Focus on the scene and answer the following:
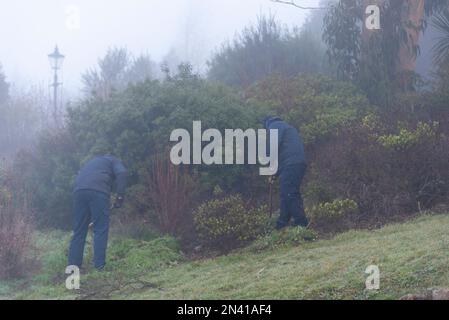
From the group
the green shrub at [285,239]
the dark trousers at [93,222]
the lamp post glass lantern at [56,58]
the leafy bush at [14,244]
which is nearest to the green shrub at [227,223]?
the green shrub at [285,239]

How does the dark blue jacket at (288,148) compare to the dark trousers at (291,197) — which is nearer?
the dark trousers at (291,197)

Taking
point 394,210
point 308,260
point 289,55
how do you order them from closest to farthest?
point 308,260
point 394,210
point 289,55

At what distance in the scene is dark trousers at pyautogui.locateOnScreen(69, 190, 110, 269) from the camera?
10773mm

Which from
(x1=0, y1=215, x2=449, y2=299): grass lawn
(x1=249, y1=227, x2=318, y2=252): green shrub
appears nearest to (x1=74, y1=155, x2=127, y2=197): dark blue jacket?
(x1=0, y1=215, x2=449, y2=299): grass lawn

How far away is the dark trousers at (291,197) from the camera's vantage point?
449 inches

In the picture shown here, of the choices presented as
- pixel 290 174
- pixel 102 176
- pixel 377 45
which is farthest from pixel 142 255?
pixel 377 45

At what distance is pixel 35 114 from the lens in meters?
35.1

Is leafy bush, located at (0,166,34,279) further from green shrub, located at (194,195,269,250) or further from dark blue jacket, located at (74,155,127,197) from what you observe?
green shrub, located at (194,195,269,250)

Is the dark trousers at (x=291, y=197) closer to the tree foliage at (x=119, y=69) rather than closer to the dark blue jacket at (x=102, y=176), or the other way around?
the dark blue jacket at (x=102, y=176)

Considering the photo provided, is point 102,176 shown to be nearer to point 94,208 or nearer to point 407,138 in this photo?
point 94,208

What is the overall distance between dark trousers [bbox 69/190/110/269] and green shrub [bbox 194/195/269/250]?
5.29 ft
